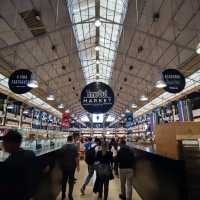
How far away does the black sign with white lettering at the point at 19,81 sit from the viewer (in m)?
6.20

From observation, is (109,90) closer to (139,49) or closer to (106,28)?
(139,49)

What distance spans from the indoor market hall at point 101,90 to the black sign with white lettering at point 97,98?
0.09ft

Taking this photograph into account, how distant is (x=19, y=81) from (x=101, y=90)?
8.63 ft

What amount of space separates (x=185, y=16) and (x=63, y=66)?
32.1 ft

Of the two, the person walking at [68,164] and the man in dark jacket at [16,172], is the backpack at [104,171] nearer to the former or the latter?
the person walking at [68,164]

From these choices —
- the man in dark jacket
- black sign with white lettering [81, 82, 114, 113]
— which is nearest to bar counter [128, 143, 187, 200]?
the man in dark jacket

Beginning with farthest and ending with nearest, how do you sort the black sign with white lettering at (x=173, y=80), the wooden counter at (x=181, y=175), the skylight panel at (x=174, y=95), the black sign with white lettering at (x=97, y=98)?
the skylight panel at (x=174, y=95), the black sign with white lettering at (x=173, y=80), the black sign with white lettering at (x=97, y=98), the wooden counter at (x=181, y=175)

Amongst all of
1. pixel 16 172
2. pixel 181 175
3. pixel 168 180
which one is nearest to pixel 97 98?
pixel 168 180

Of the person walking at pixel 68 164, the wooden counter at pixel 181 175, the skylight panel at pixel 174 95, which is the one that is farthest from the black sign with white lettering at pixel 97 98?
the skylight panel at pixel 174 95

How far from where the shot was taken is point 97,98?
18.0 ft

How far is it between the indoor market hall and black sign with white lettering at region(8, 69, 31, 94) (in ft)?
0.10

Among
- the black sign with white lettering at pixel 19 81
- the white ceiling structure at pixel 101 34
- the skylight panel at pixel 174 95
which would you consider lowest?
the black sign with white lettering at pixel 19 81

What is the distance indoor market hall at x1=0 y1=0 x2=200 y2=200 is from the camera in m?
2.85

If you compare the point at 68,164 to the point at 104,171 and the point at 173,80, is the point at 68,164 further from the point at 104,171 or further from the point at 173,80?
the point at 173,80
